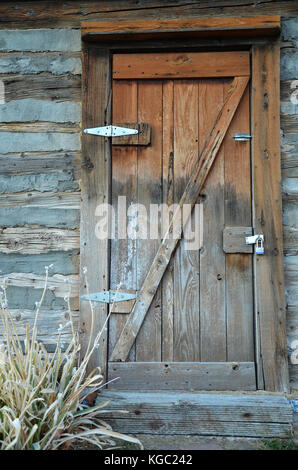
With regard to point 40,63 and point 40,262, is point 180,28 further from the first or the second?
point 40,262

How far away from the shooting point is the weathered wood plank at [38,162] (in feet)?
9.87

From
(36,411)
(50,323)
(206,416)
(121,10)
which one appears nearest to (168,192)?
(50,323)

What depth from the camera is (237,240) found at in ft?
9.48

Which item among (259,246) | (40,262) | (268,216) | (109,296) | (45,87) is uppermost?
(45,87)

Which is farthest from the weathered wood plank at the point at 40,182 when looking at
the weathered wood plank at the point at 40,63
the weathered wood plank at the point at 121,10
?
the weathered wood plank at the point at 121,10

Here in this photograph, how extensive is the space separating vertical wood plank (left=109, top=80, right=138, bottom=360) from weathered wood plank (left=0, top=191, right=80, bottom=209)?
0.29 meters

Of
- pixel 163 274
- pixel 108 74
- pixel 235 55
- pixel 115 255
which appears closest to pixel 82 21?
pixel 108 74

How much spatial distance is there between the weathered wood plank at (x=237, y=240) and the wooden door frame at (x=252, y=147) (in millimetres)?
75

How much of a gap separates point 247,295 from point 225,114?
1.24 meters

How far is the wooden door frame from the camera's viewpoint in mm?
2793

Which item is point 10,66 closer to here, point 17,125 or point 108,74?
point 17,125

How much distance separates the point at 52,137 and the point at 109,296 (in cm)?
119

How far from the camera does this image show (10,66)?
10.1 ft

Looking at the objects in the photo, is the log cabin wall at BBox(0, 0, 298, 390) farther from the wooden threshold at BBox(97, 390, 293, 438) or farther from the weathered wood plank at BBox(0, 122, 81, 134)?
the wooden threshold at BBox(97, 390, 293, 438)
